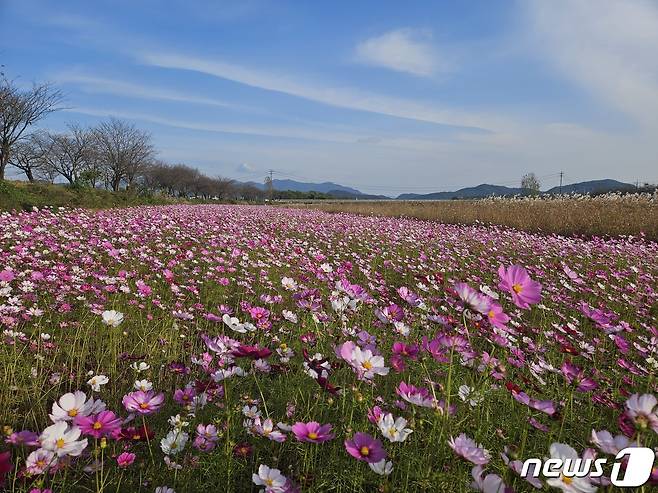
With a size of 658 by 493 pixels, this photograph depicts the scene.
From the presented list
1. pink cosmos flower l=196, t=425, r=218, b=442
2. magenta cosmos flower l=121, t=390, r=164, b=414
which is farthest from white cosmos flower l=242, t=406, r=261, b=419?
magenta cosmos flower l=121, t=390, r=164, b=414

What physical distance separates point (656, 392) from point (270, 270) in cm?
367

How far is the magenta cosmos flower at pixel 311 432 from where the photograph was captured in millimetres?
1175

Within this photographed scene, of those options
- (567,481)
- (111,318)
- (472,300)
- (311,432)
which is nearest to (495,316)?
(472,300)

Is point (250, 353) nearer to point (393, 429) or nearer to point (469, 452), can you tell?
point (393, 429)

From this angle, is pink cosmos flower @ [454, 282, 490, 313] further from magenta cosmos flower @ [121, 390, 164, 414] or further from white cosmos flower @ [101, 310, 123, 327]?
white cosmos flower @ [101, 310, 123, 327]

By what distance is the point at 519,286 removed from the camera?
1255mm

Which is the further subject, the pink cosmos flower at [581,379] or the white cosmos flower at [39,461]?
the pink cosmos flower at [581,379]

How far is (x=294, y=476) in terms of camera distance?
1436 millimetres

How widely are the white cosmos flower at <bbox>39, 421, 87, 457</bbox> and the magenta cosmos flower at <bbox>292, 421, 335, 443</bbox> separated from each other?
579 millimetres

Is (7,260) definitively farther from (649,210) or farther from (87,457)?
(649,210)

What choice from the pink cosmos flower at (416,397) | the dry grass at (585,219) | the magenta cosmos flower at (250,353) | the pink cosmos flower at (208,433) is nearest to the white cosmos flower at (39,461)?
the pink cosmos flower at (208,433)

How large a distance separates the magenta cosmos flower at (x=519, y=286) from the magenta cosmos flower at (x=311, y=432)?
711 mm

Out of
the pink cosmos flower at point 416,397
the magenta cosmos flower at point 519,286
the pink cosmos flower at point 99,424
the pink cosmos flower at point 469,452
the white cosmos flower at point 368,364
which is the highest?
the magenta cosmos flower at point 519,286

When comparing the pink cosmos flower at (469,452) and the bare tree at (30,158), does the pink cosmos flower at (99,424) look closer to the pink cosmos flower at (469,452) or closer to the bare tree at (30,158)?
the pink cosmos flower at (469,452)
